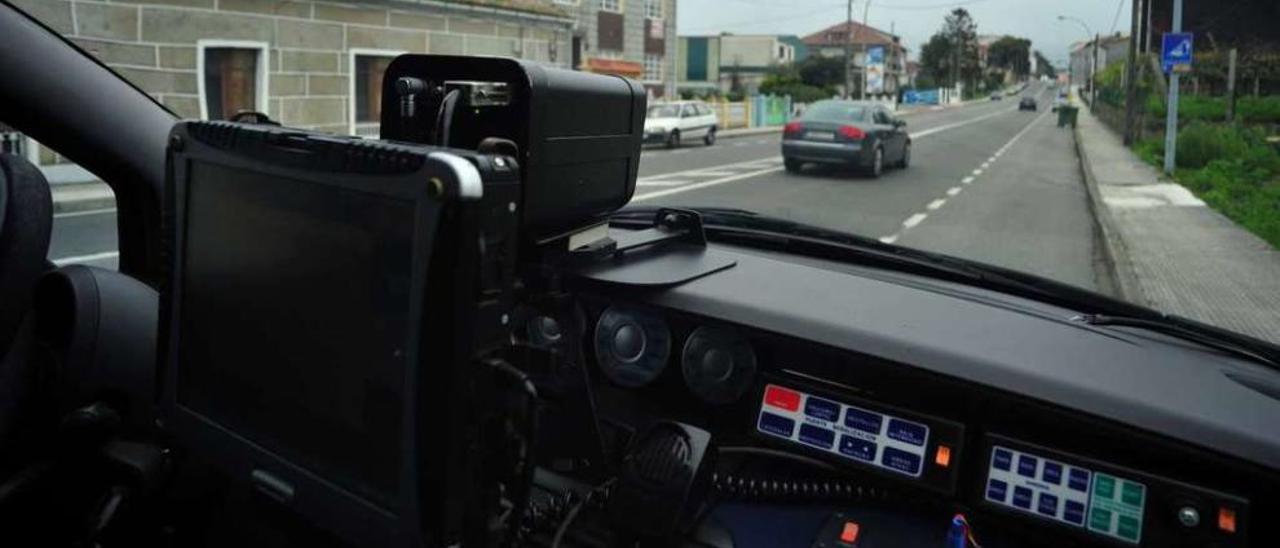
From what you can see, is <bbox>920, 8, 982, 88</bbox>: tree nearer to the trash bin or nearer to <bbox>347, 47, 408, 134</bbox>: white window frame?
the trash bin

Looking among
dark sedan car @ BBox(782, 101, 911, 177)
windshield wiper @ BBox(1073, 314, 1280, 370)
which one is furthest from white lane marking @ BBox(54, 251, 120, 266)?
dark sedan car @ BBox(782, 101, 911, 177)

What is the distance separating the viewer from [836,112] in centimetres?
2019

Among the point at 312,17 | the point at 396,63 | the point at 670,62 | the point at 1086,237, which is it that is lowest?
the point at 1086,237

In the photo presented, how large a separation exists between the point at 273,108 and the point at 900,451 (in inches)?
122

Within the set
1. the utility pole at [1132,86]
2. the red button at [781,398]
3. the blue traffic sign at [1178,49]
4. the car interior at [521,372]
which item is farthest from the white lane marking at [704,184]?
the utility pole at [1132,86]

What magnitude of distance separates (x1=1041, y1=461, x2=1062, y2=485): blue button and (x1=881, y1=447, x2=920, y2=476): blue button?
7.9 inches

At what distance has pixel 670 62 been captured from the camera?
48000mm

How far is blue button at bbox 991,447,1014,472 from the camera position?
1631 mm

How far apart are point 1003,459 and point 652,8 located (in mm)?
46230

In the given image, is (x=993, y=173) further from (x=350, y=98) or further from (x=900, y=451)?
(x=900, y=451)

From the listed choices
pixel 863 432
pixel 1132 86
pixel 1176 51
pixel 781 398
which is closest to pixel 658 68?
pixel 1132 86

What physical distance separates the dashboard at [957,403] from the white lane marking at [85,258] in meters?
1.26

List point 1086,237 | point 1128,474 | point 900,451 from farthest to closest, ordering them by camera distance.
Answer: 1. point 1086,237
2. point 900,451
3. point 1128,474

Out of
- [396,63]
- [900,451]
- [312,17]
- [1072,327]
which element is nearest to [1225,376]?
[1072,327]
